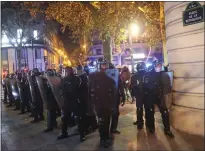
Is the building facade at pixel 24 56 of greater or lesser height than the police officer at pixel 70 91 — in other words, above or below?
above

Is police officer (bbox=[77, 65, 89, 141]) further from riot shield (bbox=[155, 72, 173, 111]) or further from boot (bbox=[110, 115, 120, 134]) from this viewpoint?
riot shield (bbox=[155, 72, 173, 111])

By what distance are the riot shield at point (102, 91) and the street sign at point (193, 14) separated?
7.86 feet

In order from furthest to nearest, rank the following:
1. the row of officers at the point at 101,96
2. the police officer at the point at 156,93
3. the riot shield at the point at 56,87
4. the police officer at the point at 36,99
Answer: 1. the police officer at the point at 36,99
2. the riot shield at the point at 56,87
3. the police officer at the point at 156,93
4. the row of officers at the point at 101,96

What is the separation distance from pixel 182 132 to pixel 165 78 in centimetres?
147

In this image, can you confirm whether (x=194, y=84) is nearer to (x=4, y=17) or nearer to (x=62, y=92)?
(x=62, y=92)

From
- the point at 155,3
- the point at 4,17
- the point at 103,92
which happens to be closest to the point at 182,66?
the point at 103,92

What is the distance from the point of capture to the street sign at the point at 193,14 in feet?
21.8

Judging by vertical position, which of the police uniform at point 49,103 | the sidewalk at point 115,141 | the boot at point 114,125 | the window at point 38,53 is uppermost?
the window at point 38,53

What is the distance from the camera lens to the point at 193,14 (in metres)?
6.77

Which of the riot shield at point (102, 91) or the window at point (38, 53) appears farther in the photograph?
the window at point (38, 53)

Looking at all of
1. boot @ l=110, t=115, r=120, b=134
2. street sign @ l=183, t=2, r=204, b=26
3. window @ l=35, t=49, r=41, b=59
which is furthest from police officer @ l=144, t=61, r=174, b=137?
window @ l=35, t=49, r=41, b=59

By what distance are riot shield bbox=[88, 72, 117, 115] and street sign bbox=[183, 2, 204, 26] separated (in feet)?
7.86

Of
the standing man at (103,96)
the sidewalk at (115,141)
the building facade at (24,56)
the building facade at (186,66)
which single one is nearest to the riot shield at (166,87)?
the building facade at (186,66)

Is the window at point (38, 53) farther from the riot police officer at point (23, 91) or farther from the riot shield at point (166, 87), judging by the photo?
the riot shield at point (166, 87)
